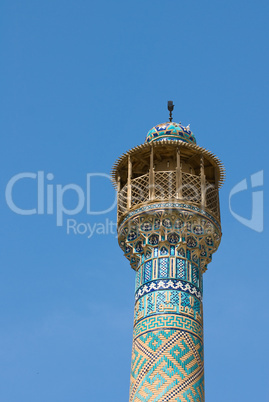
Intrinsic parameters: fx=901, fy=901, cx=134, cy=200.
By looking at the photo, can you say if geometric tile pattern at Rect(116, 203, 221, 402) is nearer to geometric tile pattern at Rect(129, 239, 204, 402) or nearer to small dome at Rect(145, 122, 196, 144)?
geometric tile pattern at Rect(129, 239, 204, 402)

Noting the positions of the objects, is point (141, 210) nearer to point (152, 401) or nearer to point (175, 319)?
point (175, 319)

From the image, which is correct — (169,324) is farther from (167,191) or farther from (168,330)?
(167,191)

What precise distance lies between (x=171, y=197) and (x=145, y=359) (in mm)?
2265

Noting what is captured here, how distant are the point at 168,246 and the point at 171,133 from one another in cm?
193

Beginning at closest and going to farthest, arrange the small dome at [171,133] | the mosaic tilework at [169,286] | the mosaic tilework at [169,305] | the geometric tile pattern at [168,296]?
the geometric tile pattern at [168,296], the mosaic tilework at [169,305], the mosaic tilework at [169,286], the small dome at [171,133]

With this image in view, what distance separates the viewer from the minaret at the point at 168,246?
10461 mm

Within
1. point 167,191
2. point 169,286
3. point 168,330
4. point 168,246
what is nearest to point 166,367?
point 168,330

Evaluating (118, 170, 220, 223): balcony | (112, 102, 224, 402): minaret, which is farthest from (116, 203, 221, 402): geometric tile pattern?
(118, 170, 220, 223): balcony

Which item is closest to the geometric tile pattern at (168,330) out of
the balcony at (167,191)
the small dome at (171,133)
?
the balcony at (167,191)

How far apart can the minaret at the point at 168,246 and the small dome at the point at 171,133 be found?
0.01 m

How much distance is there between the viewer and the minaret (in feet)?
34.3

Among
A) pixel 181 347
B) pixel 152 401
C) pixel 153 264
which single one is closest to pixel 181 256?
pixel 153 264

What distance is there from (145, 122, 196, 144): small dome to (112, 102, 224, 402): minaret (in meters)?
0.01

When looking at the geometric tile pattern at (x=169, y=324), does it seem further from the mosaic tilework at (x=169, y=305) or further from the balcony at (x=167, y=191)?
the balcony at (x=167, y=191)
